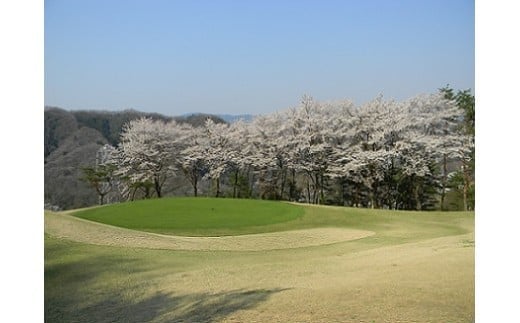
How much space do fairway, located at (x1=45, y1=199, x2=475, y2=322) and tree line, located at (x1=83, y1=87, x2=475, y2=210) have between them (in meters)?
0.17

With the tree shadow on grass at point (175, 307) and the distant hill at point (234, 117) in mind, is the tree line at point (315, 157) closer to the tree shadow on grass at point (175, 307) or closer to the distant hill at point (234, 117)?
the distant hill at point (234, 117)

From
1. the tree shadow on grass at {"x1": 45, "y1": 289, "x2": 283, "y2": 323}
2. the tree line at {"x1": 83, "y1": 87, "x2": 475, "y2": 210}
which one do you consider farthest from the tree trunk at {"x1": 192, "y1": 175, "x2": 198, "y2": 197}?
the tree shadow on grass at {"x1": 45, "y1": 289, "x2": 283, "y2": 323}

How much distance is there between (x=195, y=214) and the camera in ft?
18.0

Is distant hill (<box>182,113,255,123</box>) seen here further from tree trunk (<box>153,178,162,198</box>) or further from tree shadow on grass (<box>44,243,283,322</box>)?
tree shadow on grass (<box>44,243,283,322</box>)

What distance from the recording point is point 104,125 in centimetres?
542

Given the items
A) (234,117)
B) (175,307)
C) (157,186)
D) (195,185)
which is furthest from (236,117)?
(175,307)

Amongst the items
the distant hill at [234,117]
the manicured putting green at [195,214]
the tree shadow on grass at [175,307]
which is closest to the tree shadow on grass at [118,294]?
the tree shadow on grass at [175,307]

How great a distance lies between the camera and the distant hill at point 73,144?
5344 millimetres

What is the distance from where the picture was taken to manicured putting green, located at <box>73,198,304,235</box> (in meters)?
5.45

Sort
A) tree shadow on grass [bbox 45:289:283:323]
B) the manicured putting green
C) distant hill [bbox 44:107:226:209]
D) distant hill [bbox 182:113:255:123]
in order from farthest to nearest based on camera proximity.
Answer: distant hill [bbox 182:113:255:123]
the manicured putting green
distant hill [bbox 44:107:226:209]
tree shadow on grass [bbox 45:289:283:323]

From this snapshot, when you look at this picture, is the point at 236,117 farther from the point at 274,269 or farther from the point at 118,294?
the point at 118,294
